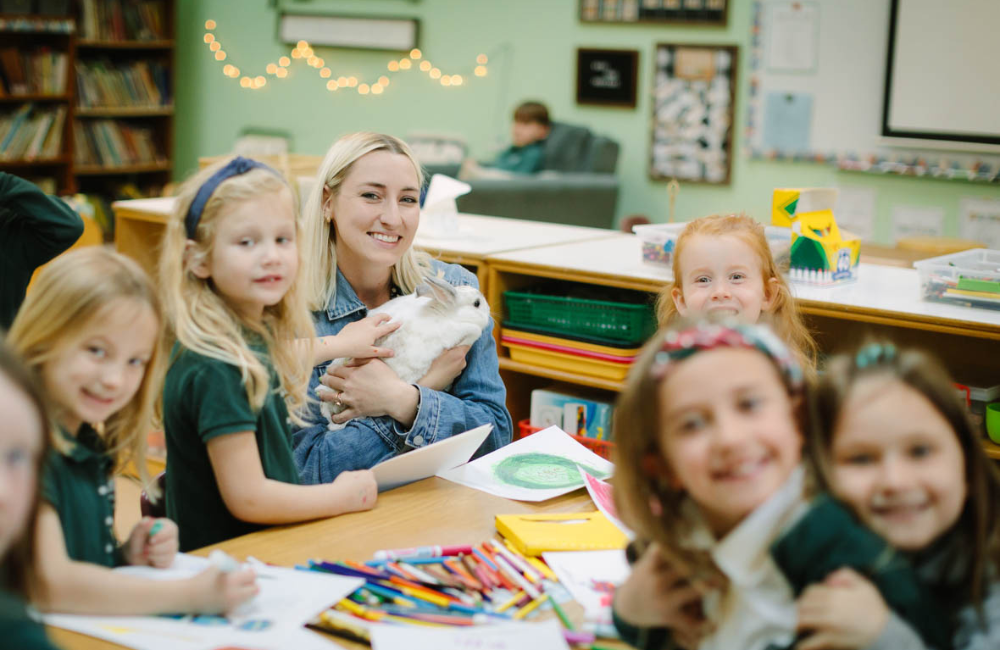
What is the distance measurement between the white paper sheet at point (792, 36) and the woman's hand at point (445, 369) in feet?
14.5

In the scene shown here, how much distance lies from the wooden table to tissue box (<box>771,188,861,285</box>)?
1142 mm

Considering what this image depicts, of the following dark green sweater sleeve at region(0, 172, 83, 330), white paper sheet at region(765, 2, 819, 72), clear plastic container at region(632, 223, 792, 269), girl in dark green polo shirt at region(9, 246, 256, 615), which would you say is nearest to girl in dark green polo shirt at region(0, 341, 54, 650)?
girl in dark green polo shirt at region(9, 246, 256, 615)


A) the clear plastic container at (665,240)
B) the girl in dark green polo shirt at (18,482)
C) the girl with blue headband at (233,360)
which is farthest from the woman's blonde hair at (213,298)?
the clear plastic container at (665,240)

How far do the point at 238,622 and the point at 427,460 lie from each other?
0.51 metres

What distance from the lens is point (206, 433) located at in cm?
129

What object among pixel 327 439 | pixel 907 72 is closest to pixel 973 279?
pixel 327 439

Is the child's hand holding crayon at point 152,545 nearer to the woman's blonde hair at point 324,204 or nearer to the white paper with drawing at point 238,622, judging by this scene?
the white paper with drawing at point 238,622

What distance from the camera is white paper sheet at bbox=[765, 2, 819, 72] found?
556 cm

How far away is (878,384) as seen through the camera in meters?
0.83

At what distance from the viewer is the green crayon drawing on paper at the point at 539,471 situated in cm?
156

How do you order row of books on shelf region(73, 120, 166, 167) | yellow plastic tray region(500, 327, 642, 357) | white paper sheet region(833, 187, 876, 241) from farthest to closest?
row of books on shelf region(73, 120, 166, 167) < white paper sheet region(833, 187, 876, 241) < yellow plastic tray region(500, 327, 642, 357)

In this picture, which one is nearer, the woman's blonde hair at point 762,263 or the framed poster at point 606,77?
the woman's blonde hair at point 762,263

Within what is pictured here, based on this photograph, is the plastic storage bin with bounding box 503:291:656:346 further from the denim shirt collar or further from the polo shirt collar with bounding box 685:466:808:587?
the polo shirt collar with bounding box 685:466:808:587

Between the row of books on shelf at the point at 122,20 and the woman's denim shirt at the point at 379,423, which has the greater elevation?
the row of books on shelf at the point at 122,20
